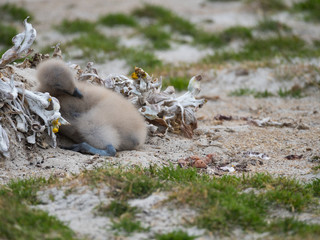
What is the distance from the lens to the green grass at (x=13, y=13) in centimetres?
1223

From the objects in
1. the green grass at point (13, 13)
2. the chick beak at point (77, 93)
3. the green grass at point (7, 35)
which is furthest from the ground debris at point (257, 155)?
the green grass at point (13, 13)

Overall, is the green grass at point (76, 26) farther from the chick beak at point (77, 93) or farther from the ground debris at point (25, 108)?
the chick beak at point (77, 93)

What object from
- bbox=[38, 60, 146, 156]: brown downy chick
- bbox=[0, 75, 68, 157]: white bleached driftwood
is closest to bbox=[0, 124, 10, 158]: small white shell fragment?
bbox=[0, 75, 68, 157]: white bleached driftwood

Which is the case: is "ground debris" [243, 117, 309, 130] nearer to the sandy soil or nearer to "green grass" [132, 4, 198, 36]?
the sandy soil

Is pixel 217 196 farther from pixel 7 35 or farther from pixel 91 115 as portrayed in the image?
pixel 7 35

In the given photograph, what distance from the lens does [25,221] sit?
10.8 feet

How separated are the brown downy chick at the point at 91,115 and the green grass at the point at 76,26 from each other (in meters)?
6.80

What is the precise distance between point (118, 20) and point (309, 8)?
525 cm

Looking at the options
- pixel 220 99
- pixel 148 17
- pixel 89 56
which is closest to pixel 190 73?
pixel 220 99

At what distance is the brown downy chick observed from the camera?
15.5ft

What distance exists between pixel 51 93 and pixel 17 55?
0.50 metres

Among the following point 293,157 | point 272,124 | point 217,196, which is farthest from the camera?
point 272,124

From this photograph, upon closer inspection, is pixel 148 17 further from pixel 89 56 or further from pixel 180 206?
pixel 180 206

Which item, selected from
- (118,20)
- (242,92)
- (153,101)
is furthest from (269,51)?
(153,101)
